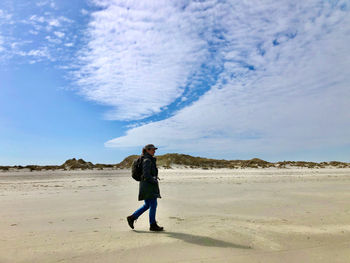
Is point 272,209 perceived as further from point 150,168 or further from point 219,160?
point 219,160

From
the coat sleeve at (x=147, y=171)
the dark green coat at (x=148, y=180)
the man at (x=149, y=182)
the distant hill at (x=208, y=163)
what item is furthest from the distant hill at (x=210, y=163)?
the coat sleeve at (x=147, y=171)

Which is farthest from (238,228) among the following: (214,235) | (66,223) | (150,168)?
(66,223)

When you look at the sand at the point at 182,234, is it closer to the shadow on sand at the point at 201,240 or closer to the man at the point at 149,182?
the shadow on sand at the point at 201,240

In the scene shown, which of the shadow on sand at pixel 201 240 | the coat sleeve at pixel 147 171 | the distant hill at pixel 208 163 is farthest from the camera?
the distant hill at pixel 208 163

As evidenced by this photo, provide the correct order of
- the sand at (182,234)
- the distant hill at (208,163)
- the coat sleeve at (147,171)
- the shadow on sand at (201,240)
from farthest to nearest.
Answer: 1. the distant hill at (208,163)
2. the coat sleeve at (147,171)
3. the shadow on sand at (201,240)
4. the sand at (182,234)

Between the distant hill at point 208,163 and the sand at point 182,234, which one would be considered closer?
the sand at point 182,234

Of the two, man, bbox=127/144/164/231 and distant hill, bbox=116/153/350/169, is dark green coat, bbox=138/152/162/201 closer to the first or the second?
man, bbox=127/144/164/231

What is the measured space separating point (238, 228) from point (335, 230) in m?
2.35

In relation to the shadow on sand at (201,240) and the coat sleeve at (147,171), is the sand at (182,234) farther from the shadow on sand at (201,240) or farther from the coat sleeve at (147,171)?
the coat sleeve at (147,171)

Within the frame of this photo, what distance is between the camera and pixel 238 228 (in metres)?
6.57

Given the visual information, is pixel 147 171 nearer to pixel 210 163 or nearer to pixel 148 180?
pixel 148 180

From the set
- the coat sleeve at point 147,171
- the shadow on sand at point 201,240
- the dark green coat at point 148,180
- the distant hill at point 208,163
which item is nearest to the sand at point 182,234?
the shadow on sand at point 201,240

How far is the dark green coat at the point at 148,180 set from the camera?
6215 mm

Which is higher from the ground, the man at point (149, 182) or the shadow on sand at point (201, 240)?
the man at point (149, 182)
